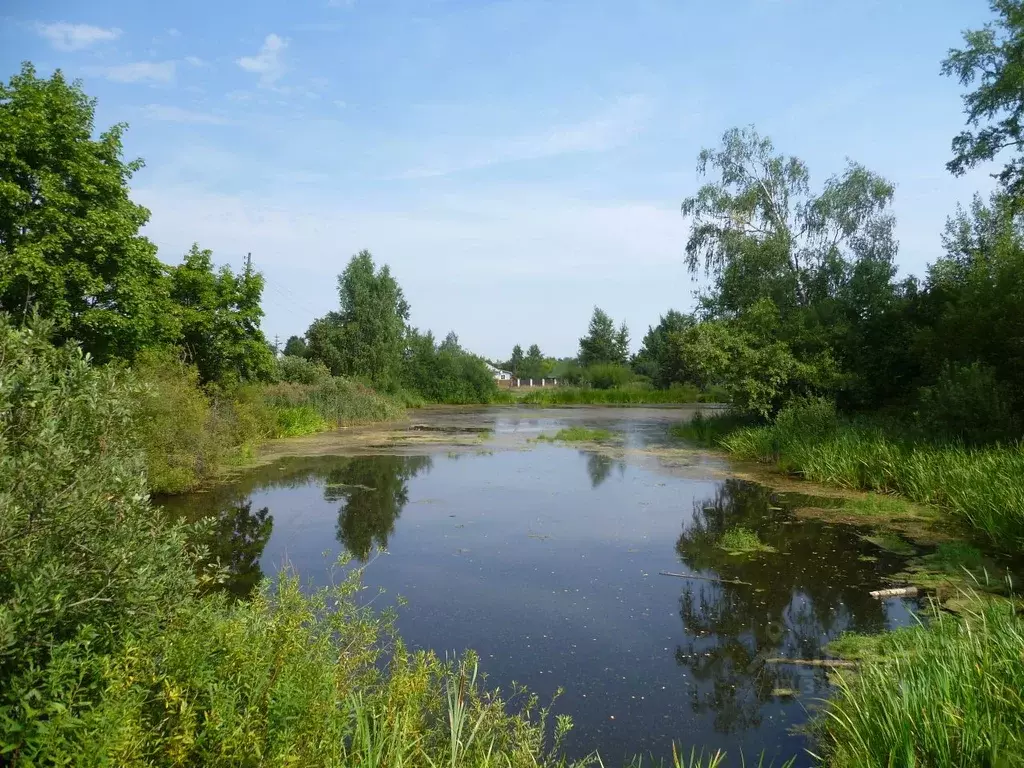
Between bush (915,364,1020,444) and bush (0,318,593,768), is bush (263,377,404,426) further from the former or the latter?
bush (0,318,593,768)

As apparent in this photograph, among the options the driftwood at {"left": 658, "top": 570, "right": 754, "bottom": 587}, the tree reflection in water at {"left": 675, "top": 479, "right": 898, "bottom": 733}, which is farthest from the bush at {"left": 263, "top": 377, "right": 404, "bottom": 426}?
the driftwood at {"left": 658, "top": 570, "right": 754, "bottom": 587}

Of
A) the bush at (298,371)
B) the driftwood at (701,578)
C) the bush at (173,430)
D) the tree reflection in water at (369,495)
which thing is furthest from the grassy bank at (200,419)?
the driftwood at (701,578)

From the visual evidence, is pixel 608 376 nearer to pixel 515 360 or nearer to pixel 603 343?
pixel 603 343

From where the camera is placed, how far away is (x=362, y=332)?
43.1 metres

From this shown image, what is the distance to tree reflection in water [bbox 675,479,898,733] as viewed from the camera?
5.70 meters

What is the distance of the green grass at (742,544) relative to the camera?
9.97 meters

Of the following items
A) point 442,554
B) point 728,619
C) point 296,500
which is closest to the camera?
point 728,619

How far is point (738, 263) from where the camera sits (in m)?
24.4

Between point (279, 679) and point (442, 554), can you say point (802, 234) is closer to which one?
point (442, 554)

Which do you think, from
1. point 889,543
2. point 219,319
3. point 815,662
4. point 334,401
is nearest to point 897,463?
point 889,543

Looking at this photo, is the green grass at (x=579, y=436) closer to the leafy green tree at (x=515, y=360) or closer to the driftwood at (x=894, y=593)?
the driftwood at (x=894, y=593)

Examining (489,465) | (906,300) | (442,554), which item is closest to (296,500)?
(442,554)

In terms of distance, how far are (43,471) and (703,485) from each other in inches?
563

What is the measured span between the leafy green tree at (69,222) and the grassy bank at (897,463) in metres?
15.0
